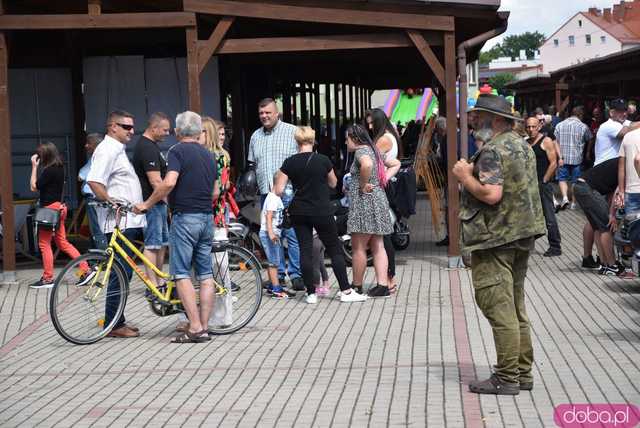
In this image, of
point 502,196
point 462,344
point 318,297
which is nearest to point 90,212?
point 318,297

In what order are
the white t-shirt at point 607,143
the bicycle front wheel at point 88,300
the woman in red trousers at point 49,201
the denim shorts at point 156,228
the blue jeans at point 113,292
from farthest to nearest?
the white t-shirt at point 607,143, the woman in red trousers at point 49,201, the denim shorts at point 156,228, the blue jeans at point 113,292, the bicycle front wheel at point 88,300

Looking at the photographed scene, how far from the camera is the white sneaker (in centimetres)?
1030

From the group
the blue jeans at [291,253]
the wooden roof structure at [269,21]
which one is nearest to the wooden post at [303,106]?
the wooden roof structure at [269,21]

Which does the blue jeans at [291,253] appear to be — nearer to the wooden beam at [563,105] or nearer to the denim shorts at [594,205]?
the denim shorts at [594,205]

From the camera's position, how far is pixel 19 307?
35.2 ft

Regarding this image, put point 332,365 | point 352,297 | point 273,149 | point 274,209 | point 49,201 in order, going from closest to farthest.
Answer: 1. point 332,365
2. point 352,297
3. point 274,209
4. point 273,149
5. point 49,201

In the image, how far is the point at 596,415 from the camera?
6.01 m

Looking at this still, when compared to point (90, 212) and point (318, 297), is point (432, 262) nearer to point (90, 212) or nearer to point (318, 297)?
point (318, 297)

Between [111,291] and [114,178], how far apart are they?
3.00 feet

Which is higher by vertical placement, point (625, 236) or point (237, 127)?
point (237, 127)

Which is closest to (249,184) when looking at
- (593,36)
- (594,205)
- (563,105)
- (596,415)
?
(594,205)

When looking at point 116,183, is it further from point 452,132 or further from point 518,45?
point 518,45

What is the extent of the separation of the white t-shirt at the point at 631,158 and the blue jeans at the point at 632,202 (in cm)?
4

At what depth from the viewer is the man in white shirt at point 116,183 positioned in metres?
8.82
